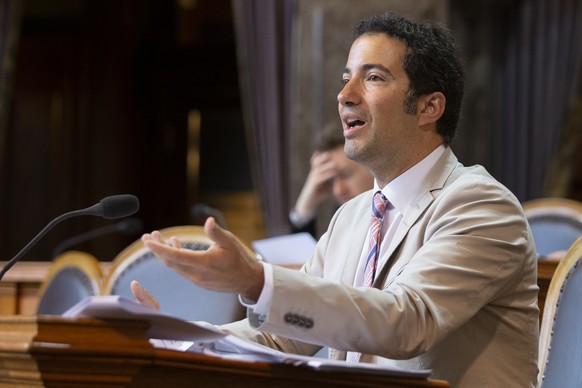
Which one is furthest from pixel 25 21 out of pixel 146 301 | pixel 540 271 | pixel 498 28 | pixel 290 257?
pixel 146 301

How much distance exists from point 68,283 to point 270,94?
2669 mm

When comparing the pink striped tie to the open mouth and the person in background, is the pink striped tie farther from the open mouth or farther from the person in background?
the person in background

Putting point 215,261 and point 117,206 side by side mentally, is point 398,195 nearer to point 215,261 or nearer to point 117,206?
point 117,206

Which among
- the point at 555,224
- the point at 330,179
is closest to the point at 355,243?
the point at 555,224

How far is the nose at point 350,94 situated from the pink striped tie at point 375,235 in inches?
8.1

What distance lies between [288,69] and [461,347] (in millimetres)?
4079

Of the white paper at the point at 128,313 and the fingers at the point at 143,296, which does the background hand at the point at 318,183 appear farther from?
the white paper at the point at 128,313

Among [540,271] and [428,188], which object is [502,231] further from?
[540,271]

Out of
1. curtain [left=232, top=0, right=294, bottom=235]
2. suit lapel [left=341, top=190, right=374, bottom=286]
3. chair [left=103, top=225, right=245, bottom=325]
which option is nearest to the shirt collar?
suit lapel [left=341, top=190, right=374, bottom=286]

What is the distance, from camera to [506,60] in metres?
6.77

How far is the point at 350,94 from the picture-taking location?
2152 millimetres

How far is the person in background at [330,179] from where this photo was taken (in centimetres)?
441

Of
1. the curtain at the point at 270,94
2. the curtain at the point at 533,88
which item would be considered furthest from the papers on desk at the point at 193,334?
the curtain at the point at 533,88

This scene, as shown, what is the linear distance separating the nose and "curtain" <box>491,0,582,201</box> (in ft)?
14.2
